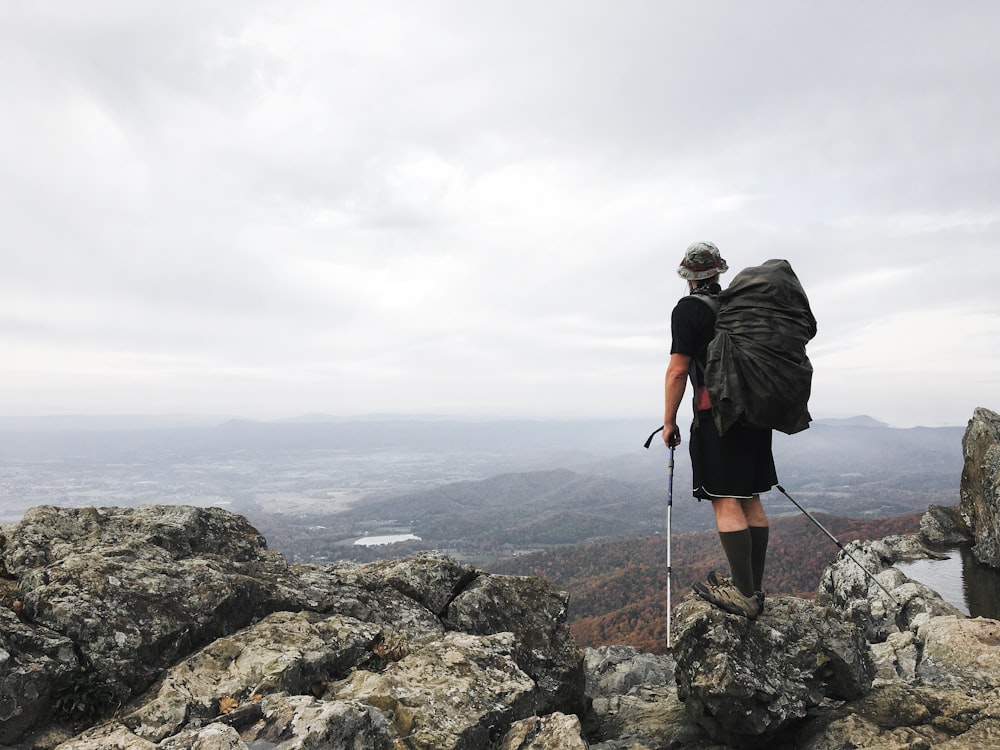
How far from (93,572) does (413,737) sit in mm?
4653

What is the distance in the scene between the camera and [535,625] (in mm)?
8984

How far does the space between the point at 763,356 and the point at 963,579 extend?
18790 millimetres

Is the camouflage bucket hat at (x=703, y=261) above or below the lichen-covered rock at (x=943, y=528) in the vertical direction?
above

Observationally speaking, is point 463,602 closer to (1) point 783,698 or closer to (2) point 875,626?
(1) point 783,698

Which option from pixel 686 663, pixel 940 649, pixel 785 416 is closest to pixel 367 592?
pixel 686 663

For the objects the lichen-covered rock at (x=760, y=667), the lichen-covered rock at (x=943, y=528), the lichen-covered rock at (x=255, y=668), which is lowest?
the lichen-covered rock at (x=943, y=528)

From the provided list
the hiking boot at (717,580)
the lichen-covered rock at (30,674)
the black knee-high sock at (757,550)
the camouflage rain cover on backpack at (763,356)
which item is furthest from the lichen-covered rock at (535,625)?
the lichen-covered rock at (30,674)

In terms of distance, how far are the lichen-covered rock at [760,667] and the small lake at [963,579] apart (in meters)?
11.0

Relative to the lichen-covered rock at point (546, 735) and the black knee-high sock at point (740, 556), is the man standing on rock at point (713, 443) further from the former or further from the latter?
the lichen-covered rock at point (546, 735)

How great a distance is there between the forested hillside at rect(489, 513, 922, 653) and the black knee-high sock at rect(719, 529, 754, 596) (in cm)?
4100

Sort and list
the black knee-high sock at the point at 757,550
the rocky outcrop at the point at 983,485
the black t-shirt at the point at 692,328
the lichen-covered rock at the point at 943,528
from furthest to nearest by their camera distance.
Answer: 1. the lichen-covered rock at the point at 943,528
2. the rocky outcrop at the point at 983,485
3. the black knee-high sock at the point at 757,550
4. the black t-shirt at the point at 692,328

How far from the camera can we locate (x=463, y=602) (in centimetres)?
916

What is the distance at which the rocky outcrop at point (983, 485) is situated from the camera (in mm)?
18844

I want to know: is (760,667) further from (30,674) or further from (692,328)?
(30,674)
